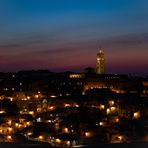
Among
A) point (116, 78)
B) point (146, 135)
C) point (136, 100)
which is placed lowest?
point (146, 135)

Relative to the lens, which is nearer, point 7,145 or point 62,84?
point 7,145

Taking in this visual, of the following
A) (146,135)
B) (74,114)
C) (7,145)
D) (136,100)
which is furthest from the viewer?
(136,100)

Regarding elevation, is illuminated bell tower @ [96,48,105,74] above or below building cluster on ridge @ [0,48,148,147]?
above

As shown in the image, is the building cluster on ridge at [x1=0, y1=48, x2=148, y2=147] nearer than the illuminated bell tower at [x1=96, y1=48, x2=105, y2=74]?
Yes

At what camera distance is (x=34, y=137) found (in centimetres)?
1254

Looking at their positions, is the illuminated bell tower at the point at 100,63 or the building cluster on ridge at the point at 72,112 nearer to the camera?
the building cluster on ridge at the point at 72,112

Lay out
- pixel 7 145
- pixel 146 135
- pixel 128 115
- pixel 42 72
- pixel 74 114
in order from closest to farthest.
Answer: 1. pixel 7 145
2. pixel 146 135
3. pixel 74 114
4. pixel 128 115
5. pixel 42 72

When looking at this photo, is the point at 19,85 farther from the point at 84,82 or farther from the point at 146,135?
the point at 146,135

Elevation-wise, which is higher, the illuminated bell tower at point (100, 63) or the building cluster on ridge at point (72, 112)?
the illuminated bell tower at point (100, 63)

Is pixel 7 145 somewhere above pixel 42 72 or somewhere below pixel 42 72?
below

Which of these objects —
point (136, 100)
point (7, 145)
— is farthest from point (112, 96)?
point (7, 145)

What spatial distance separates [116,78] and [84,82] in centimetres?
270

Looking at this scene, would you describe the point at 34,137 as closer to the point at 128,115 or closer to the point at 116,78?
the point at 128,115

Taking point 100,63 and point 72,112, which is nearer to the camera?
point 72,112
